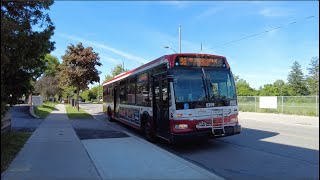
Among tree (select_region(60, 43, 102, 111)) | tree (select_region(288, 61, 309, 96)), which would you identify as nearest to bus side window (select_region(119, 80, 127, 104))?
tree (select_region(60, 43, 102, 111))

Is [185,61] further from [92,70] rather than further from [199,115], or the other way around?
[92,70]

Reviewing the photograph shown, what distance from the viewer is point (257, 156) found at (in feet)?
31.6

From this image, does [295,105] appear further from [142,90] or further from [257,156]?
[257,156]

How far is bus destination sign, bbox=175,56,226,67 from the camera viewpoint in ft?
35.6

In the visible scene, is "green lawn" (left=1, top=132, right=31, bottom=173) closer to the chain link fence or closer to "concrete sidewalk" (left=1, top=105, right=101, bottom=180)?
"concrete sidewalk" (left=1, top=105, right=101, bottom=180)

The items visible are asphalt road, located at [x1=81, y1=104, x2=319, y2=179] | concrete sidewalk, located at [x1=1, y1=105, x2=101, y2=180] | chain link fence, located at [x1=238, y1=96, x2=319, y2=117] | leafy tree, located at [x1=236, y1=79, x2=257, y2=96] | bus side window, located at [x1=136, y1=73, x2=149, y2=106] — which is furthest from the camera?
leafy tree, located at [x1=236, y1=79, x2=257, y2=96]

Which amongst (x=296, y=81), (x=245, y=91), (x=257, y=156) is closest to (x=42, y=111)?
(x=257, y=156)

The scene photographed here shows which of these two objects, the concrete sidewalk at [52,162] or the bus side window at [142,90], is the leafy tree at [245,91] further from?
the concrete sidewalk at [52,162]

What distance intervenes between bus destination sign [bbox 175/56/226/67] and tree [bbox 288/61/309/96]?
52100 mm

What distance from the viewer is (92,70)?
112 ft

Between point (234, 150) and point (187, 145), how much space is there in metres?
1.77

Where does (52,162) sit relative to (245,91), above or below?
below

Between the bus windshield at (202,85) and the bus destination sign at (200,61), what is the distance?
7.2 inches

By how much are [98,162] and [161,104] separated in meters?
3.42
